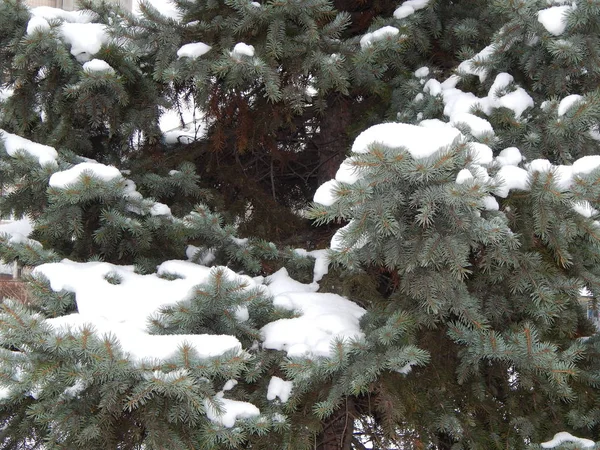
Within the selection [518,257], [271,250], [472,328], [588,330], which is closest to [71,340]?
[271,250]

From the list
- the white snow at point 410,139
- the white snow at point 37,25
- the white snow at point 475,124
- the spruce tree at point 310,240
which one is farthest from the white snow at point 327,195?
the white snow at point 37,25

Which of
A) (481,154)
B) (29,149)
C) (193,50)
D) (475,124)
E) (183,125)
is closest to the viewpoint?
(481,154)

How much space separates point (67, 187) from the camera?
8.48 feet

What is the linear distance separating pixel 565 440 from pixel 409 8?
2.38 meters

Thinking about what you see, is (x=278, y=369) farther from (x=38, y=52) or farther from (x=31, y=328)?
(x=38, y=52)

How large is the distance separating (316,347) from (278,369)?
0.25 meters

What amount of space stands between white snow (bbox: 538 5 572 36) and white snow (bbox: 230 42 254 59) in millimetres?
1372

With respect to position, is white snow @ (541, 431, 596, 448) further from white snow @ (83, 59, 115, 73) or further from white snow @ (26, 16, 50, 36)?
white snow @ (26, 16, 50, 36)

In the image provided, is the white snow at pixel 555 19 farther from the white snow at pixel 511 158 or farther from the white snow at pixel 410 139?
the white snow at pixel 410 139

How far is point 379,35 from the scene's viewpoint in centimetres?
299

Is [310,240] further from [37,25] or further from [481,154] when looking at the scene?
[37,25]

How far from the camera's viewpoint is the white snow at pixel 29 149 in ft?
9.06

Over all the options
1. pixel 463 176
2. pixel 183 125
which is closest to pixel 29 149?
pixel 183 125

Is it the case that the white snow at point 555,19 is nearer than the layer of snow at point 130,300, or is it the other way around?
the layer of snow at point 130,300
